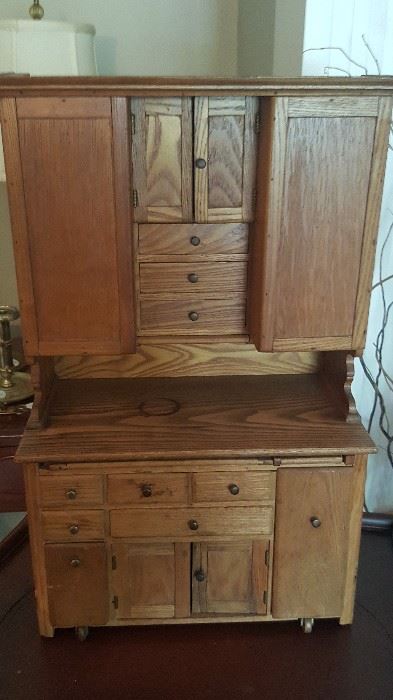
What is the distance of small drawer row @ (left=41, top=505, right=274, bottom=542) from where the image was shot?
150 cm

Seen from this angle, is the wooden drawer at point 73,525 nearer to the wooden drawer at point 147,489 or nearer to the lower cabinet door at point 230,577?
the wooden drawer at point 147,489

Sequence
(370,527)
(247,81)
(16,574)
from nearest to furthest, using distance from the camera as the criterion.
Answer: (247,81) → (16,574) → (370,527)

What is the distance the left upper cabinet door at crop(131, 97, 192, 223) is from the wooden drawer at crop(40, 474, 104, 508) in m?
0.56

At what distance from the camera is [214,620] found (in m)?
1.60

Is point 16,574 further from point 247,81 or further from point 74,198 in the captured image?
point 247,81

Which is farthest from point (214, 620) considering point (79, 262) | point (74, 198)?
point (74, 198)

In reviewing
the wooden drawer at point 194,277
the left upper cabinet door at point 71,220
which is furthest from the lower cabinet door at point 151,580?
the wooden drawer at point 194,277

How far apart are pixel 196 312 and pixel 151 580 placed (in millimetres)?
614

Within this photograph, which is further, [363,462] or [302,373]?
[302,373]

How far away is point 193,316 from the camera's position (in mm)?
1530

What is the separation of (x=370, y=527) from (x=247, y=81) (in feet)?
4.13

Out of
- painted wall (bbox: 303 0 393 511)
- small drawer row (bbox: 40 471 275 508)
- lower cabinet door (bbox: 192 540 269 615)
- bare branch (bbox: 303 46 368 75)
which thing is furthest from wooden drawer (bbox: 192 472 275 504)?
bare branch (bbox: 303 46 368 75)

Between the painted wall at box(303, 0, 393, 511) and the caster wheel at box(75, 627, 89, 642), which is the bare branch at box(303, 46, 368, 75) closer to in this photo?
the painted wall at box(303, 0, 393, 511)

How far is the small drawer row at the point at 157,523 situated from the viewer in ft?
4.92
